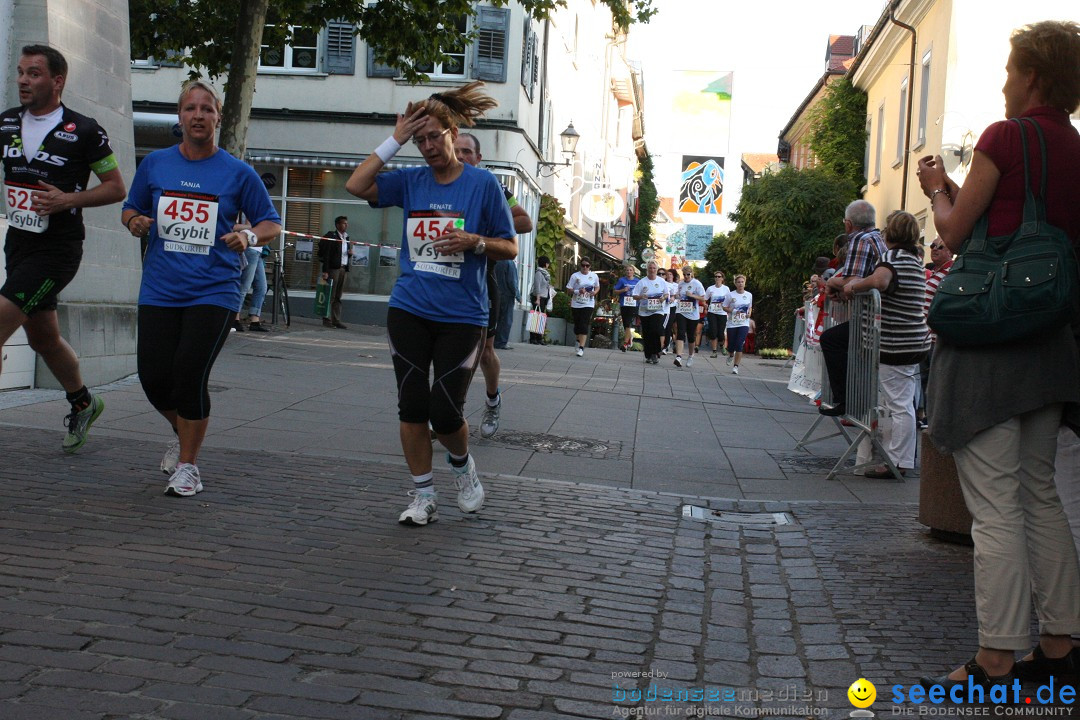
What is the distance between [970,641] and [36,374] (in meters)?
7.35

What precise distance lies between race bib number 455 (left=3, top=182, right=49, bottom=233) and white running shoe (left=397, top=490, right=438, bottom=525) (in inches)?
98.0

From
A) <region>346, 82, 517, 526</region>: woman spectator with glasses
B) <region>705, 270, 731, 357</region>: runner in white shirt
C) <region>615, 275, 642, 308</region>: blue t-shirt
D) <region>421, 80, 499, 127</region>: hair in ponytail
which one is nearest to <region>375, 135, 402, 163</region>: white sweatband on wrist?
<region>346, 82, 517, 526</region>: woman spectator with glasses

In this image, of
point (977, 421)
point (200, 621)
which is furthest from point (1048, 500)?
point (200, 621)

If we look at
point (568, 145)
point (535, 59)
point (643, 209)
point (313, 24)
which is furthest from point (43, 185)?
point (643, 209)

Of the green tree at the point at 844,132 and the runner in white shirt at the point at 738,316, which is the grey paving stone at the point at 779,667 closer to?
the runner in white shirt at the point at 738,316

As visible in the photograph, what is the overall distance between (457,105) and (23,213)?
242 cm

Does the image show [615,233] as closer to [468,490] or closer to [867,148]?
[867,148]

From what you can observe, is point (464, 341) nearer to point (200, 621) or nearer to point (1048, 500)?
point (200, 621)

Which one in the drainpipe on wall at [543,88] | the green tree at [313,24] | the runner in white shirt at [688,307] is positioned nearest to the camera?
the green tree at [313,24]

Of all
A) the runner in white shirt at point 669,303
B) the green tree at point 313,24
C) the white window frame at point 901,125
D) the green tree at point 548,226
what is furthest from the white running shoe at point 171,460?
the white window frame at point 901,125

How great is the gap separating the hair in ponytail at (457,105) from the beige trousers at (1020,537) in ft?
9.49

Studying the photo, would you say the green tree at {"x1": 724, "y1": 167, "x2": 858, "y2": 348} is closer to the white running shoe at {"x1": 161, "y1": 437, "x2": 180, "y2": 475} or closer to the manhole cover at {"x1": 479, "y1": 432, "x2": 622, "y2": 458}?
the manhole cover at {"x1": 479, "y1": 432, "x2": 622, "y2": 458}

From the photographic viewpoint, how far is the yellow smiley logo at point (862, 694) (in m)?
3.40

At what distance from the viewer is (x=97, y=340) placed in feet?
31.6
